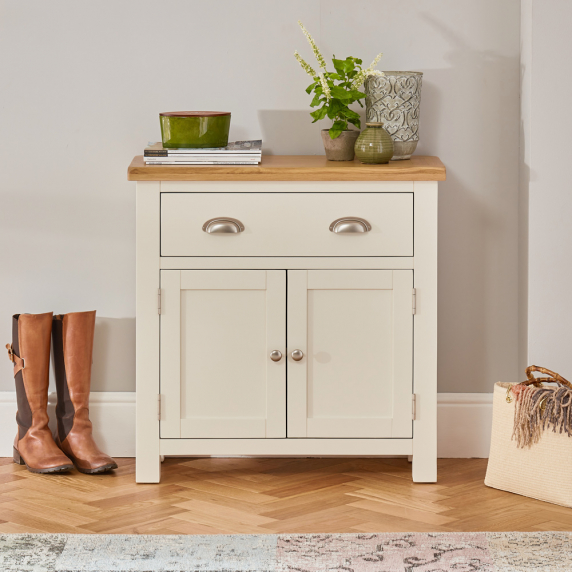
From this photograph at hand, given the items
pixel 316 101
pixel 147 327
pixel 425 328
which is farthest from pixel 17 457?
pixel 316 101

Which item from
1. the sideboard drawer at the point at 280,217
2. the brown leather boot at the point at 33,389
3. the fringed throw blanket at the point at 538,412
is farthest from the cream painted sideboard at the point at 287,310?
the brown leather boot at the point at 33,389

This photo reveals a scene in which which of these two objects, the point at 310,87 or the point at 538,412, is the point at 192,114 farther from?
the point at 538,412

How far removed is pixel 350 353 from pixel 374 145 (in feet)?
1.91

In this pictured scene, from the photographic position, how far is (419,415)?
2.23 metres

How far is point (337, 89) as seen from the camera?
2275 mm

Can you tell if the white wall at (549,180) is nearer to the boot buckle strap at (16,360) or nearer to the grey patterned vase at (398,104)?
the grey patterned vase at (398,104)

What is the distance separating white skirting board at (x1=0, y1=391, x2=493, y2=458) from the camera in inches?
100

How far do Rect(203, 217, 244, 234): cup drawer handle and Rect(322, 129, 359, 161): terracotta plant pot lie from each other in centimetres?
39

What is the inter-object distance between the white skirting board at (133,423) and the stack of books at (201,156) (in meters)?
0.81

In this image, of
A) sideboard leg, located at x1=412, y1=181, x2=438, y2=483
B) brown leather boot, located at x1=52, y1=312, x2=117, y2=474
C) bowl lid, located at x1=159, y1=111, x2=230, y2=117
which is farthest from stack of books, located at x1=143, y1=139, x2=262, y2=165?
brown leather boot, located at x1=52, y1=312, x2=117, y2=474

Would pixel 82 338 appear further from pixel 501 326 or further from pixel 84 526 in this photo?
pixel 501 326

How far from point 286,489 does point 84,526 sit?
1.87ft

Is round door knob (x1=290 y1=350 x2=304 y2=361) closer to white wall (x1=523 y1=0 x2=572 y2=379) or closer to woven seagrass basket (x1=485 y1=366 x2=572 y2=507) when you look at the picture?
woven seagrass basket (x1=485 y1=366 x2=572 y2=507)

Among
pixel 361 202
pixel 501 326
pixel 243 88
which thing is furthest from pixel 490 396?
pixel 243 88
